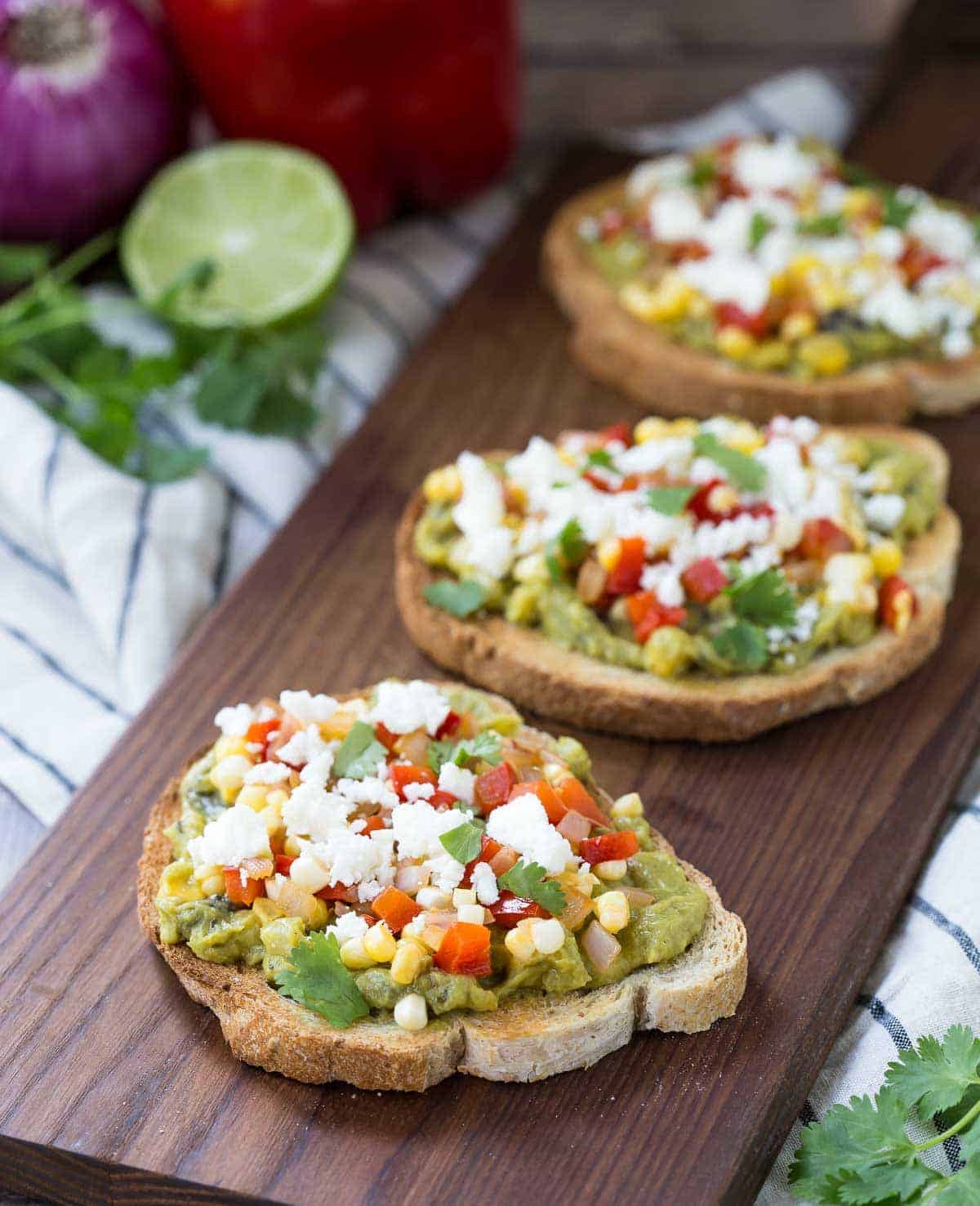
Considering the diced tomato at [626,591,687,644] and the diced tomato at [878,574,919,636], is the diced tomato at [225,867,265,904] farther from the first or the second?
the diced tomato at [878,574,919,636]

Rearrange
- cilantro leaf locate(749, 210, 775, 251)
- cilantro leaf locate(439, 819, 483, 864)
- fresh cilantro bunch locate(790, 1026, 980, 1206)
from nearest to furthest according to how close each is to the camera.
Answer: fresh cilantro bunch locate(790, 1026, 980, 1206) → cilantro leaf locate(439, 819, 483, 864) → cilantro leaf locate(749, 210, 775, 251)

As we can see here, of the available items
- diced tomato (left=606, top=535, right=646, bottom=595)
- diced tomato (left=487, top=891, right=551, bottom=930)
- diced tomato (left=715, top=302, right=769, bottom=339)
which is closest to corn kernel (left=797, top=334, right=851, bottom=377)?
diced tomato (left=715, top=302, right=769, bottom=339)

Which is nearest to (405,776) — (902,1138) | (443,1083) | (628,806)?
(628,806)

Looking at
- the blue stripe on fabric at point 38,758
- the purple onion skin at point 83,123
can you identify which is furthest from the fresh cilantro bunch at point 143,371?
the blue stripe on fabric at point 38,758

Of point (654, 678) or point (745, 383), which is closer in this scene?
point (654, 678)

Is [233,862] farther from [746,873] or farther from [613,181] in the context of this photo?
[613,181]

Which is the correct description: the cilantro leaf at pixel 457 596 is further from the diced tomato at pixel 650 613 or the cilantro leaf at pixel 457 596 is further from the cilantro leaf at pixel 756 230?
the cilantro leaf at pixel 756 230

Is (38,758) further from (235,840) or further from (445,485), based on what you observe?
(445,485)
